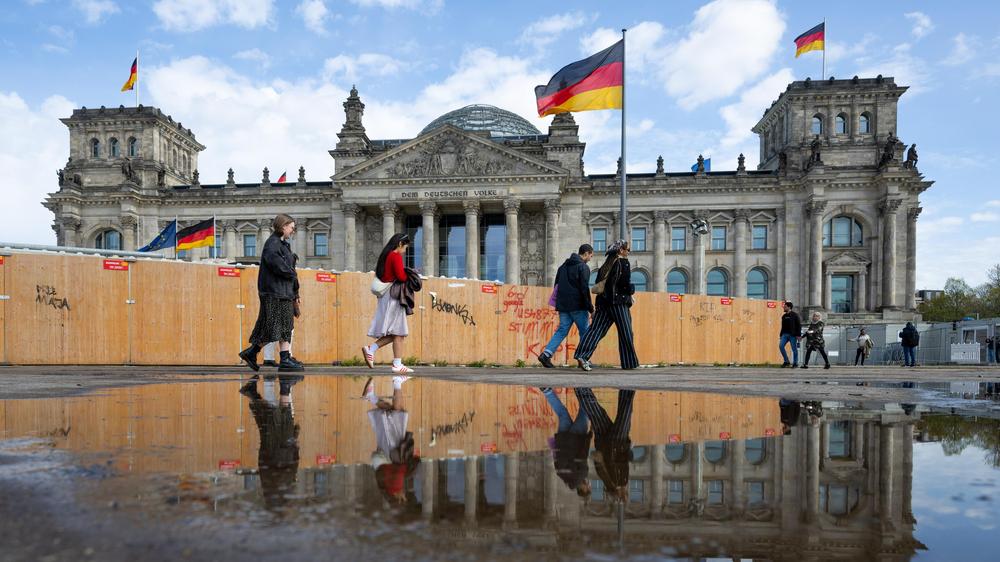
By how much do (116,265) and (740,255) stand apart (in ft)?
140

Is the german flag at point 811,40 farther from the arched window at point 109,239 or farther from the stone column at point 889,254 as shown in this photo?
the arched window at point 109,239

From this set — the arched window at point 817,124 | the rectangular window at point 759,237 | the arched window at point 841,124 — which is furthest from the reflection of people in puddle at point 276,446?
the arched window at point 841,124

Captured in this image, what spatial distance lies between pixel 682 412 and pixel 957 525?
2280mm

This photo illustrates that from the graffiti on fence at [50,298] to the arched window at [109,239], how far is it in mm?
44904

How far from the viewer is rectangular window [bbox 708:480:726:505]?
65.0 inches

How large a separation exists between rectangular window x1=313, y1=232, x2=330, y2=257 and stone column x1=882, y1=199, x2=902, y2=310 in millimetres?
41976

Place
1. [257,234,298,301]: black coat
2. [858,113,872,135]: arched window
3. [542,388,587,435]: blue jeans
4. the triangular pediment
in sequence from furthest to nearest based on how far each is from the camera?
[858,113,872,135]: arched window → the triangular pediment → [257,234,298,301]: black coat → [542,388,587,435]: blue jeans

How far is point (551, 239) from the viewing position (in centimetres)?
4606

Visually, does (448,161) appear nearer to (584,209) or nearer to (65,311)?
(584,209)

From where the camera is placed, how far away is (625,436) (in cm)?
270

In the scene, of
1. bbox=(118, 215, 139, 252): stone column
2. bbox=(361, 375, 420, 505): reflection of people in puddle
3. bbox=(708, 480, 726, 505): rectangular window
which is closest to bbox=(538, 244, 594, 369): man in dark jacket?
bbox=(361, 375, 420, 505): reflection of people in puddle

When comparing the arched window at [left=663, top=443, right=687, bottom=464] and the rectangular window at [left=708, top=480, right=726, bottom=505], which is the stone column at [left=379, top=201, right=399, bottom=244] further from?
the rectangular window at [left=708, top=480, right=726, bottom=505]

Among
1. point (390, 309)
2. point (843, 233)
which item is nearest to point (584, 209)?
point (843, 233)

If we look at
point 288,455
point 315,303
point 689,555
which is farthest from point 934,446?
point 315,303
